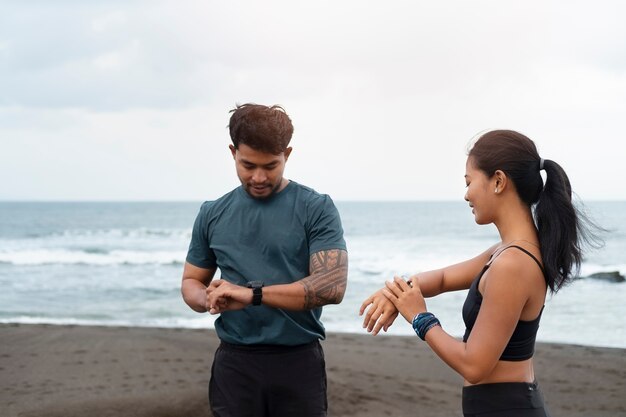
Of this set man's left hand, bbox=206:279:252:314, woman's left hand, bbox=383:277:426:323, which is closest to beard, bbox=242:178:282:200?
man's left hand, bbox=206:279:252:314

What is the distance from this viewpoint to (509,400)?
2441mm

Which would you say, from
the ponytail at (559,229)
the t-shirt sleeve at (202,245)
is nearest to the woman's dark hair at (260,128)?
the t-shirt sleeve at (202,245)

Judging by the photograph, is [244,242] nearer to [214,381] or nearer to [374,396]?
[214,381]

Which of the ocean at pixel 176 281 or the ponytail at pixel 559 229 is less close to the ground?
the ponytail at pixel 559 229

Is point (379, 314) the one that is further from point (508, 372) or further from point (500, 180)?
point (500, 180)

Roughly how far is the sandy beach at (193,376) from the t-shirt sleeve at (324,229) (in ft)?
14.5

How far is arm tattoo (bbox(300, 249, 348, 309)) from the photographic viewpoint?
296 centimetres

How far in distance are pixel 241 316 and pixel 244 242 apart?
0.30 meters

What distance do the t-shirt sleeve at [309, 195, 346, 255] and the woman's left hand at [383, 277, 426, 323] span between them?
1.87 feet

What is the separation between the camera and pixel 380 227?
50531 mm

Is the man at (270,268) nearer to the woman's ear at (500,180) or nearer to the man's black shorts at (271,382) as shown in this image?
the man's black shorts at (271,382)

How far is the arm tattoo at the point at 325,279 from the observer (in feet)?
9.72

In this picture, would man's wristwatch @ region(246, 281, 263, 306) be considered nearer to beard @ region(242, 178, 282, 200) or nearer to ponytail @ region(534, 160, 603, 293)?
beard @ region(242, 178, 282, 200)

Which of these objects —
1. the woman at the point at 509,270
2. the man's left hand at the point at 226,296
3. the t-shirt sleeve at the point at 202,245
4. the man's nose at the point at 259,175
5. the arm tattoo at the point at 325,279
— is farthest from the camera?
the t-shirt sleeve at the point at 202,245
